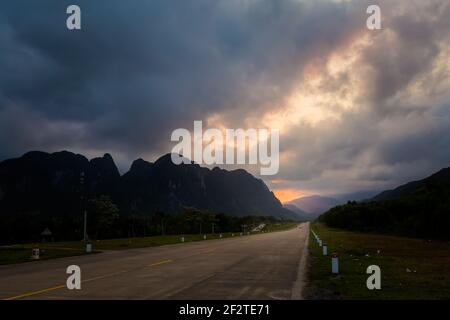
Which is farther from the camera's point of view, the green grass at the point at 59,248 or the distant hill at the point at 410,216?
the distant hill at the point at 410,216

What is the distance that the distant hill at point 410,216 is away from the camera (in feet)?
329

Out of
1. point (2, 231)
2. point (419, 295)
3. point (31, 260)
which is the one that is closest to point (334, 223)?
point (2, 231)

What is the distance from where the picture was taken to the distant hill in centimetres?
10019

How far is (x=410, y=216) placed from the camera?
126125 mm

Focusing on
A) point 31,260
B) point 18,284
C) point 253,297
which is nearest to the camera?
point 253,297

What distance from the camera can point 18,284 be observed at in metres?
16.0

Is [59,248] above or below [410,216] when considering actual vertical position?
above

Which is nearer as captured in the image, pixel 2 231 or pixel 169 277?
pixel 169 277

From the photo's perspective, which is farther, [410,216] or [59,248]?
[410,216]

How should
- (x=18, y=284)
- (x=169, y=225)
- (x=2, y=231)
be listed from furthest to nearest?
1. (x=169, y=225)
2. (x=2, y=231)
3. (x=18, y=284)

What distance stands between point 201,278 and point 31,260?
1719 centimetres

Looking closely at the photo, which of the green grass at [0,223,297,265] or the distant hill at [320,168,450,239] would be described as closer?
the green grass at [0,223,297,265]

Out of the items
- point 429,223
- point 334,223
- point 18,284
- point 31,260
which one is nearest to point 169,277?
point 18,284
